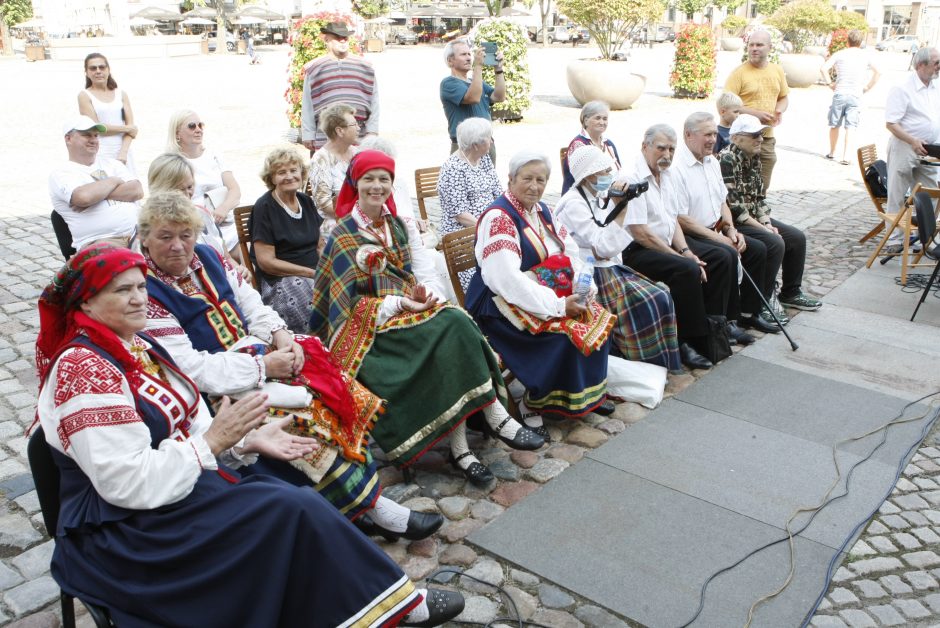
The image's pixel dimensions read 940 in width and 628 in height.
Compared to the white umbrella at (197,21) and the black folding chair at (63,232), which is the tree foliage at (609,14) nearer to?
the black folding chair at (63,232)

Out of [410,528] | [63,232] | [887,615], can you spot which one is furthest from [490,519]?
[63,232]

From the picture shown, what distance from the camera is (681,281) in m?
5.46

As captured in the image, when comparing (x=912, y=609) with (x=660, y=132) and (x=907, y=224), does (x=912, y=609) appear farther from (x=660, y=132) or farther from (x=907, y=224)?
(x=907, y=224)

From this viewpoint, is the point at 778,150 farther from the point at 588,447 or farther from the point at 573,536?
the point at 573,536

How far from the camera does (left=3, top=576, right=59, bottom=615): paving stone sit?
3094 millimetres

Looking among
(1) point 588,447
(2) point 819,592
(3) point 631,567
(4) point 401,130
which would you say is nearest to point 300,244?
(1) point 588,447

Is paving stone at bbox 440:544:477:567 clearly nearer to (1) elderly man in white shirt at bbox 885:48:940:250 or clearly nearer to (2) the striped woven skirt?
(2) the striped woven skirt

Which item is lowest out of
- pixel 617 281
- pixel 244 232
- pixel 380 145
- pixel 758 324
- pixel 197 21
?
pixel 758 324

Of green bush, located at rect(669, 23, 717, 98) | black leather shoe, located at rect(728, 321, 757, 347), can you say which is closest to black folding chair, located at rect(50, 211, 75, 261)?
black leather shoe, located at rect(728, 321, 757, 347)

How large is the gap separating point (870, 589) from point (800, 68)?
2375 cm

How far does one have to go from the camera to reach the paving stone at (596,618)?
3086mm

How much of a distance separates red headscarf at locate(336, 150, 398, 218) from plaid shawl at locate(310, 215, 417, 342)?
183 millimetres

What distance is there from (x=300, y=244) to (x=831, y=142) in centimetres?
1098

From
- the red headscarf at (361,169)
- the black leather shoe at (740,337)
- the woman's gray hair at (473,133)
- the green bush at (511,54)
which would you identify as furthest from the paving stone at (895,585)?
the green bush at (511,54)
